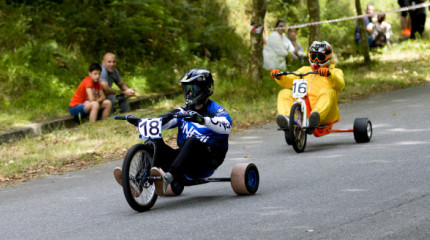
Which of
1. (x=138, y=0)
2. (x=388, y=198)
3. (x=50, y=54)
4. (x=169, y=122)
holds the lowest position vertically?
(x=388, y=198)

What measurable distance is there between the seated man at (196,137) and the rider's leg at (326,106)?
10.9 ft

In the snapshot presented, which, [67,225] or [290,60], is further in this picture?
[290,60]

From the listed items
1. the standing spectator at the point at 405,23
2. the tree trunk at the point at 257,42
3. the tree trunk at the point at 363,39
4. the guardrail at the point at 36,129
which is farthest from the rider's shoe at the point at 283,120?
the standing spectator at the point at 405,23

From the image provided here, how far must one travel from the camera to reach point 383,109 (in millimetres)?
14039

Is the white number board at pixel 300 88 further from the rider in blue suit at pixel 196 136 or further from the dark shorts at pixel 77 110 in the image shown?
the dark shorts at pixel 77 110

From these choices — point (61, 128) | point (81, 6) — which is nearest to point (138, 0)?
point (81, 6)

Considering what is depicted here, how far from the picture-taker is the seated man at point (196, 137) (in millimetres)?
7012

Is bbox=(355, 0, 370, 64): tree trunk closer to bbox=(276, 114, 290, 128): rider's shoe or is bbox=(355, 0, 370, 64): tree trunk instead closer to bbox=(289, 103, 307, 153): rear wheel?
bbox=(289, 103, 307, 153): rear wheel

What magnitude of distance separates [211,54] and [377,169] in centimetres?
1350

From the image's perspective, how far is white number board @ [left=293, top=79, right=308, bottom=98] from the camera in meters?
10.5

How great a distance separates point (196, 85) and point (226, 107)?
7.40 meters

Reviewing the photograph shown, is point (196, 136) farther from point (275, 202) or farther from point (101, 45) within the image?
point (101, 45)

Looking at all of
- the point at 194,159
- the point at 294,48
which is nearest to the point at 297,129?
the point at 194,159

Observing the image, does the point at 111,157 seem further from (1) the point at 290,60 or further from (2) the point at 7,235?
(1) the point at 290,60
